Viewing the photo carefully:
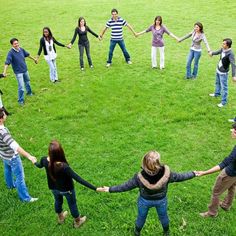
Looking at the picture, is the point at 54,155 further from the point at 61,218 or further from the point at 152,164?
the point at 61,218

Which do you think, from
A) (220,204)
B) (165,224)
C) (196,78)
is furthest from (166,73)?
(165,224)

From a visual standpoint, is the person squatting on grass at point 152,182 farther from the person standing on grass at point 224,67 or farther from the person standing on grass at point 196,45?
the person standing on grass at point 196,45

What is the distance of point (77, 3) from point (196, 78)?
51.5 feet

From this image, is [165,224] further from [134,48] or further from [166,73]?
[134,48]

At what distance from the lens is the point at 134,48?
1705cm

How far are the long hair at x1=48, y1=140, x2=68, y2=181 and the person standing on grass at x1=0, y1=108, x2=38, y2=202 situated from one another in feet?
2.33

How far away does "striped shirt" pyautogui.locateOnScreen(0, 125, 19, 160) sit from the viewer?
22.6 feet

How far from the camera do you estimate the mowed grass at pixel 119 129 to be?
734 cm

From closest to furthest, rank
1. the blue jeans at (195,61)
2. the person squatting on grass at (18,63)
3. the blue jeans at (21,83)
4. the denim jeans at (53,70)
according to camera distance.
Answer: the person squatting on grass at (18,63)
the blue jeans at (21,83)
the blue jeans at (195,61)
the denim jeans at (53,70)

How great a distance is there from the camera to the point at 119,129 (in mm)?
10484

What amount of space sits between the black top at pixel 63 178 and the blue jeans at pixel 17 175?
121 cm

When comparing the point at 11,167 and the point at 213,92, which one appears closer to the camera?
the point at 11,167

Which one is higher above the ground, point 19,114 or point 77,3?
point 77,3

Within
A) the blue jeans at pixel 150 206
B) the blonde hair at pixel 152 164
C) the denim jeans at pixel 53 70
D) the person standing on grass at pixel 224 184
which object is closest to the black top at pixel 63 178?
the blue jeans at pixel 150 206
